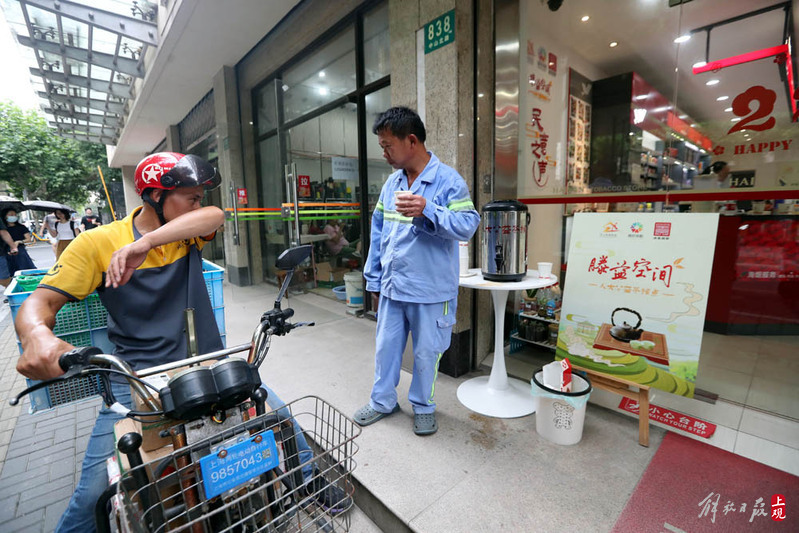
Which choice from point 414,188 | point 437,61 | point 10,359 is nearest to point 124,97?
point 10,359

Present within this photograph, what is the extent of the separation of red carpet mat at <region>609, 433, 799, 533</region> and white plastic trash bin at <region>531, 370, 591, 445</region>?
0.35 metres

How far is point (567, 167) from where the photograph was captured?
2.86 metres

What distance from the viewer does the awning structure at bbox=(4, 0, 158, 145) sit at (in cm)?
475

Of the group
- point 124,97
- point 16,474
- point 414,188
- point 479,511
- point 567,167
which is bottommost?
point 16,474

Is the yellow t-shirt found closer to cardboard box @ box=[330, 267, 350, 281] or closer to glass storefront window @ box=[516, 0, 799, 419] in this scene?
glass storefront window @ box=[516, 0, 799, 419]

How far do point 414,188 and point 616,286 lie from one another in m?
1.30

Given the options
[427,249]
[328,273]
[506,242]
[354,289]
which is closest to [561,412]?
[506,242]

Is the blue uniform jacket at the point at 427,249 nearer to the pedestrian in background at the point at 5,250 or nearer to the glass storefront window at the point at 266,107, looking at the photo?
the glass storefront window at the point at 266,107

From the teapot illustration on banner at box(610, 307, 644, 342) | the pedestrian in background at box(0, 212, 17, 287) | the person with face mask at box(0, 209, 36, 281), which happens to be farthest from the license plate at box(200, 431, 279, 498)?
the person with face mask at box(0, 209, 36, 281)

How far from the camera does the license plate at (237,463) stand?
2.57 ft

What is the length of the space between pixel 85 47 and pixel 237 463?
7.75m

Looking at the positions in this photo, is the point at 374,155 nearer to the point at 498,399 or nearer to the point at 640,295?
the point at 498,399

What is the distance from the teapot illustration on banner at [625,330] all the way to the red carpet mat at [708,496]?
1.91ft

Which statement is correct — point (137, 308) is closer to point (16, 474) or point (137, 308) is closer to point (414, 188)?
point (414, 188)
